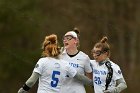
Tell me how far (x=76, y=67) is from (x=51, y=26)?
80.9 feet

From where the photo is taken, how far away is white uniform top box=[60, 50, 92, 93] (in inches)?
403

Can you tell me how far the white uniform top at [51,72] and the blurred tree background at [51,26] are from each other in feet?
52.0

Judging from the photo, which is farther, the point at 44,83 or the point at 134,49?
the point at 134,49

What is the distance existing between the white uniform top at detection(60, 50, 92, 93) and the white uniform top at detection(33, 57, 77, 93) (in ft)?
1.68

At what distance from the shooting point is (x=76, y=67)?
10.3m

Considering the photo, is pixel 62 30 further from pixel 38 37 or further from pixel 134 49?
pixel 134 49

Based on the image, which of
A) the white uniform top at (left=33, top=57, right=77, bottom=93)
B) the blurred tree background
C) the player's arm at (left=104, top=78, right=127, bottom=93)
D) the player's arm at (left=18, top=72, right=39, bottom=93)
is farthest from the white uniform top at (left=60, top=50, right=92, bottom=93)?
the blurred tree background

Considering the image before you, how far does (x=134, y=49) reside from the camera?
142 feet

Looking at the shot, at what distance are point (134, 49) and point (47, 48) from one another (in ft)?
112

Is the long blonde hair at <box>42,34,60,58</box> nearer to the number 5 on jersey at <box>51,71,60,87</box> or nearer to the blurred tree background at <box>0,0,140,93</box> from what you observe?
the number 5 on jersey at <box>51,71,60,87</box>

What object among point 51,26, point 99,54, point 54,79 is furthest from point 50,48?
point 51,26

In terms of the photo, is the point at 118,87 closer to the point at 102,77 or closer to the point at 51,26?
the point at 102,77

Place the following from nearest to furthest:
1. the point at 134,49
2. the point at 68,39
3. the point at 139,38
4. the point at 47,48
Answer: the point at 47,48
the point at 68,39
the point at 139,38
the point at 134,49

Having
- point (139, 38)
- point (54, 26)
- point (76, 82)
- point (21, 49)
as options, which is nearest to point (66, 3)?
point (54, 26)
